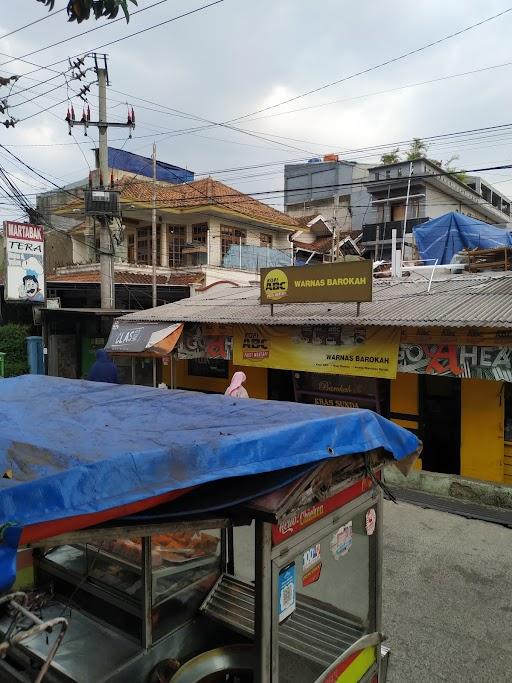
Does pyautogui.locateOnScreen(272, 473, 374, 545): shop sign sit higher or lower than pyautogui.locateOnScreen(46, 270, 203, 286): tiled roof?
lower

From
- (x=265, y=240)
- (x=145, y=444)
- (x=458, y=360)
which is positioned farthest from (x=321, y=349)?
(x=265, y=240)

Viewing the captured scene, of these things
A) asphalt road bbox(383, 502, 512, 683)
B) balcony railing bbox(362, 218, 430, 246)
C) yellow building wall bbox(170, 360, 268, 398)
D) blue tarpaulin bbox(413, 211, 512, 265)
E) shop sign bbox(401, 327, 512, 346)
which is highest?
balcony railing bbox(362, 218, 430, 246)

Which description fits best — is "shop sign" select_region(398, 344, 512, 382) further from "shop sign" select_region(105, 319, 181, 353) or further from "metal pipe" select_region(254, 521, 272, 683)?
"metal pipe" select_region(254, 521, 272, 683)

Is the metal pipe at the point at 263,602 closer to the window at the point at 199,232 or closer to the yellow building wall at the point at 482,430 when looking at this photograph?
the yellow building wall at the point at 482,430

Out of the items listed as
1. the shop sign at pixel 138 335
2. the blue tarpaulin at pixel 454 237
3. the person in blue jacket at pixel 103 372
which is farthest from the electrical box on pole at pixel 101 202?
the blue tarpaulin at pixel 454 237

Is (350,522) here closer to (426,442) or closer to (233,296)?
(426,442)

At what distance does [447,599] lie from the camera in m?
4.97

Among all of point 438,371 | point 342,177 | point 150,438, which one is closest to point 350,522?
point 150,438

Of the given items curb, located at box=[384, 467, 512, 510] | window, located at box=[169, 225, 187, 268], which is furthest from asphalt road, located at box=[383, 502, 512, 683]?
window, located at box=[169, 225, 187, 268]

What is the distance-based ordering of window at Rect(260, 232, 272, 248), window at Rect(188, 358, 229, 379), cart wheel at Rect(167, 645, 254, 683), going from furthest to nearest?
window at Rect(260, 232, 272, 248), window at Rect(188, 358, 229, 379), cart wheel at Rect(167, 645, 254, 683)

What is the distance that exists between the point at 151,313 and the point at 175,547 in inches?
390

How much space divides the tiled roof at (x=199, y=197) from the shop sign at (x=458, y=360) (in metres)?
14.0

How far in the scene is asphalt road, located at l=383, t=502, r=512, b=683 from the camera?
13.1ft

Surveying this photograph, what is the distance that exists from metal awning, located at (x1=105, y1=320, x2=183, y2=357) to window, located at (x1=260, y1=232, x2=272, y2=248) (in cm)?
1446
